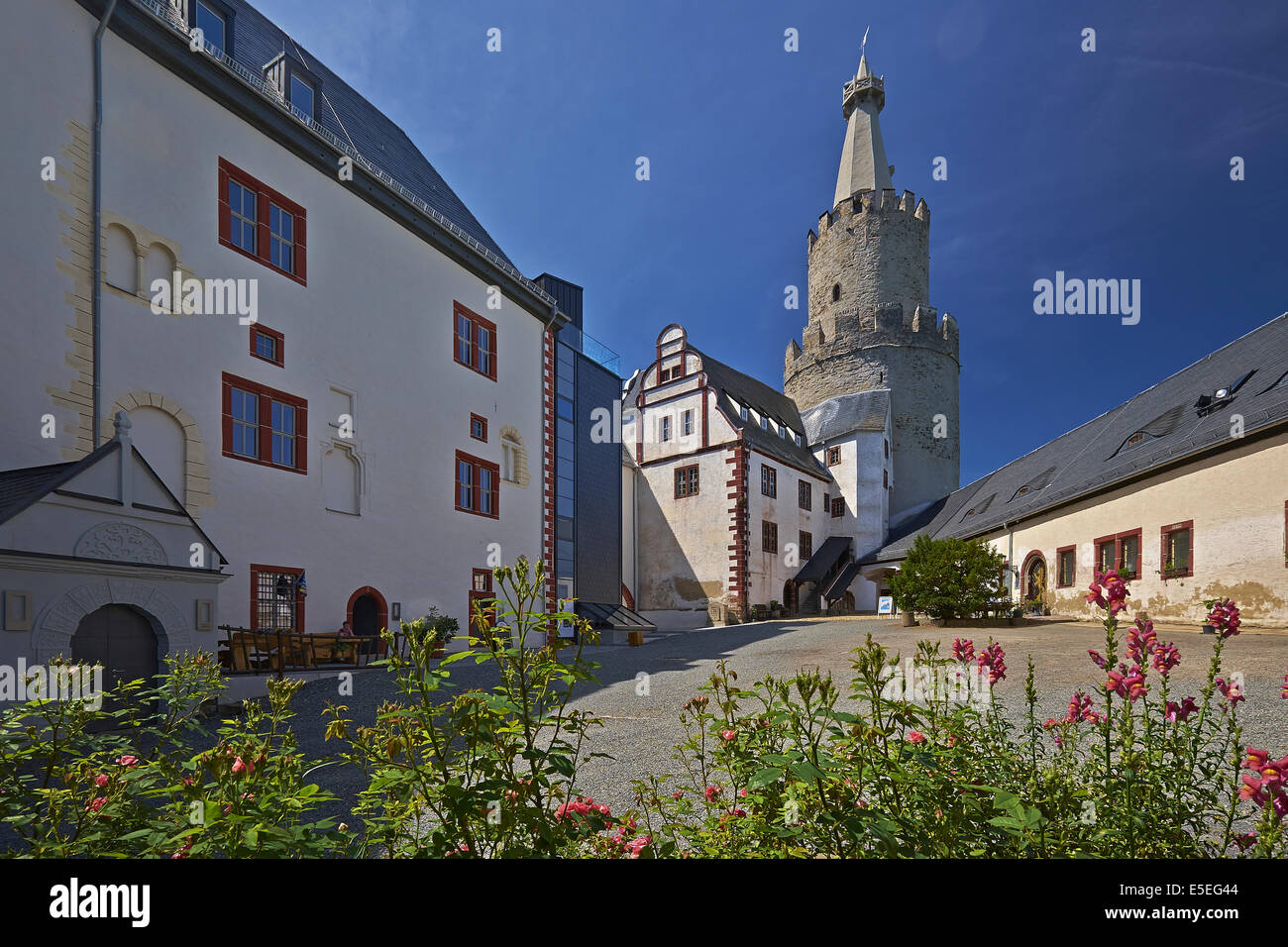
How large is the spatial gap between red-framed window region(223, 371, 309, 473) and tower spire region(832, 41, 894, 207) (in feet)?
147

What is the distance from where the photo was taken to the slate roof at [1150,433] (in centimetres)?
1538

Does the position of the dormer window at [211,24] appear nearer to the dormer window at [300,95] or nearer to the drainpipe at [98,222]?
the dormer window at [300,95]

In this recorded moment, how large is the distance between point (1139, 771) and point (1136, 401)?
28.0 m

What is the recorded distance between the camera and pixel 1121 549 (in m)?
18.2

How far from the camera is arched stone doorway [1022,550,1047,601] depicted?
2211 cm

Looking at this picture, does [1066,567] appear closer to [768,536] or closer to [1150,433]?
[1150,433]

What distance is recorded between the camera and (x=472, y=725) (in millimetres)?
1871

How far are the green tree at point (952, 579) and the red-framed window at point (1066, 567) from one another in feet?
8.78

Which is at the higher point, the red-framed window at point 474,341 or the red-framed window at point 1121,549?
the red-framed window at point 474,341

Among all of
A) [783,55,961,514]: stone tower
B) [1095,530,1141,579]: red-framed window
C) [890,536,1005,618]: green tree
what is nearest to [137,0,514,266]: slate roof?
[890,536,1005,618]: green tree

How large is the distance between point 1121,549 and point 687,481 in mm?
19603

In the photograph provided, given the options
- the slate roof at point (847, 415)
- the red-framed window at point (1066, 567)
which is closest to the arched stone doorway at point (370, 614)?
the red-framed window at point (1066, 567)
